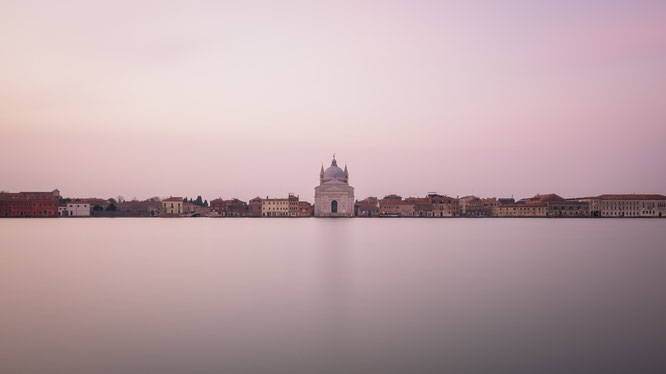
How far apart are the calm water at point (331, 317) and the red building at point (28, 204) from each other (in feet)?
250

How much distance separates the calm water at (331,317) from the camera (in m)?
6.71

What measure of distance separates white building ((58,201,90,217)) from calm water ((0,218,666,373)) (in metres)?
80.1

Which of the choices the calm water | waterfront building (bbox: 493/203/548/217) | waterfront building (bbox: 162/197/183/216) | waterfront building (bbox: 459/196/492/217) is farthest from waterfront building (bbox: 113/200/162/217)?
the calm water

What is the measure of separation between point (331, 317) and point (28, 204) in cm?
8963

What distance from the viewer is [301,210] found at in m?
93.4

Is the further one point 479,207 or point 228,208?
point 228,208

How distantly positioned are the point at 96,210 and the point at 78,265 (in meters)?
83.0

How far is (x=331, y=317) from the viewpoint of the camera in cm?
934

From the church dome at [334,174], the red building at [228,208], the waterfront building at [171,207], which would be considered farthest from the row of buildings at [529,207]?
the waterfront building at [171,207]

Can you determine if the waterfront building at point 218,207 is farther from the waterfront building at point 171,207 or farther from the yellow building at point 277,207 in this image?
the yellow building at point 277,207

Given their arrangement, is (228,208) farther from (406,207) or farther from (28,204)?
(406,207)

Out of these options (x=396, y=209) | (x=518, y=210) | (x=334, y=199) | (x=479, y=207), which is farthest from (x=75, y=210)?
(x=518, y=210)

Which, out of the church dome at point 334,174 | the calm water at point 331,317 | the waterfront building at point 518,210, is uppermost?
the church dome at point 334,174

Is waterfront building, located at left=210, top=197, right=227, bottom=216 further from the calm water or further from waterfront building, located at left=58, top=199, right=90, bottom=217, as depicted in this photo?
the calm water
